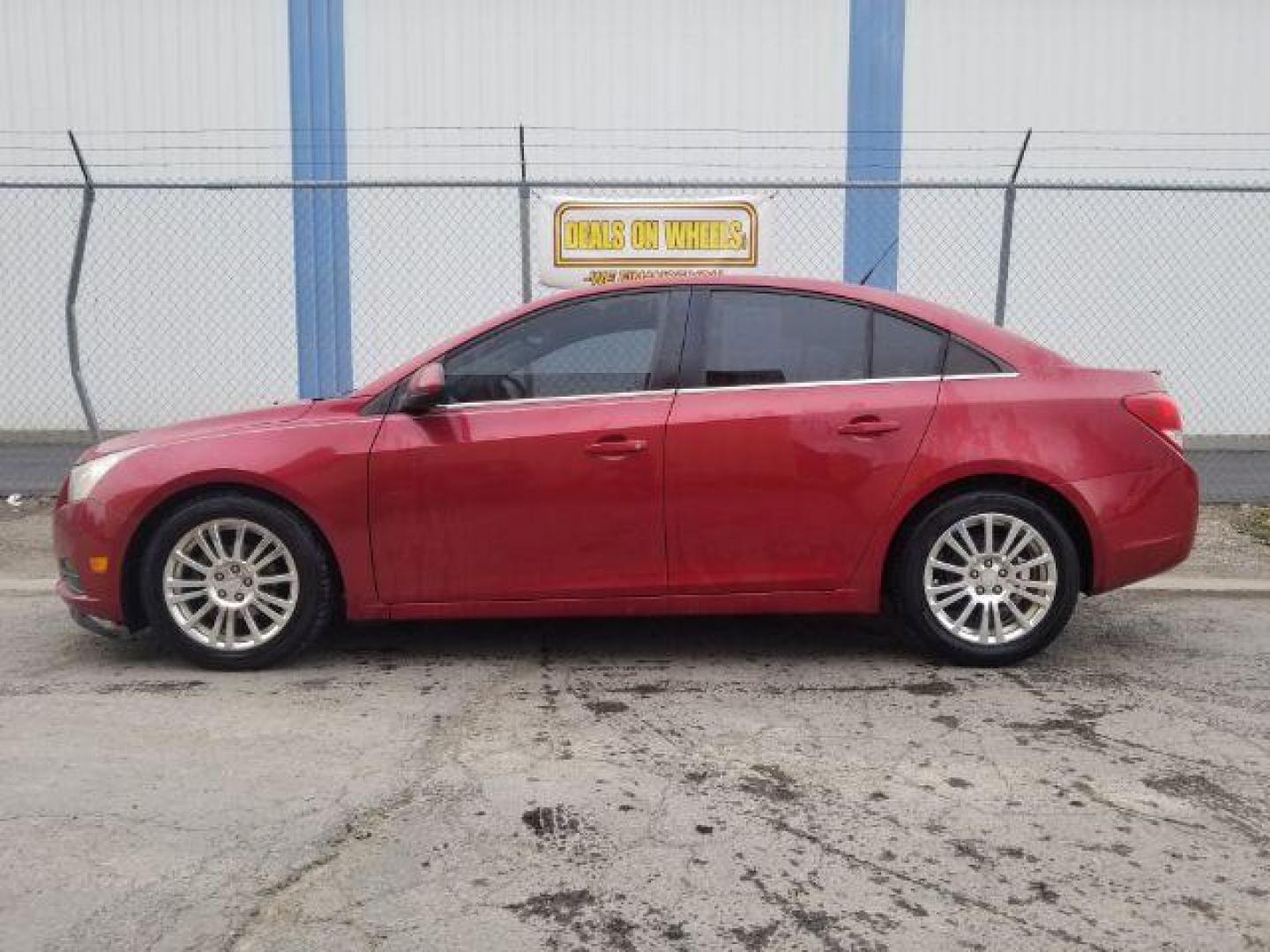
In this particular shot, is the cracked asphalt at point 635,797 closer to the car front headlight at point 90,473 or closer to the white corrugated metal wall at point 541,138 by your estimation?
the car front headlight at point 90,473

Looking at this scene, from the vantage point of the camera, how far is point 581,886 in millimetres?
2900

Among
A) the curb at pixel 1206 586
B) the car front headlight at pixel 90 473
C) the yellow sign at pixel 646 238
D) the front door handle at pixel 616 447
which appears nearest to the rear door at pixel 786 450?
the front door handle at pixel 616 447

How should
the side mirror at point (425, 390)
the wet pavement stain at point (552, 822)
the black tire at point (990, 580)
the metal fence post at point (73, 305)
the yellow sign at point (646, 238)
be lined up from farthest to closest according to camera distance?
the metal fence post at point (73, 305) → the yellow sign at point (646, 238) → the black tire at point (990, 580) → the side mirror at point (425, 390) → the wet pavement stain at point (552, 822)

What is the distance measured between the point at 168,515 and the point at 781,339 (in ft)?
8.32

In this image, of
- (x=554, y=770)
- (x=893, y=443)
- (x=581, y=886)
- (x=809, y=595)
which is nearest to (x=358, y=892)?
(x=581, y=886)

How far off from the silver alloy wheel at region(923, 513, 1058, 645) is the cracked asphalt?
0.21m

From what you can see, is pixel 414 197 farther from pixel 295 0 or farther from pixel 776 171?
pixel 776 171

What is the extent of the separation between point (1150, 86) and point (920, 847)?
417 inches

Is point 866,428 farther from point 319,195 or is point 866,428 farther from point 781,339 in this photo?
point 319,195

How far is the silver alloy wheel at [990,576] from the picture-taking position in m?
4.71

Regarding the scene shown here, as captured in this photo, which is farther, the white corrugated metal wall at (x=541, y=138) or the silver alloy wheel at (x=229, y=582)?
the white corrugated metal wall at (x=541, y=138)

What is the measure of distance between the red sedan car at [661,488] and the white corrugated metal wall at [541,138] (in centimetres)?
671

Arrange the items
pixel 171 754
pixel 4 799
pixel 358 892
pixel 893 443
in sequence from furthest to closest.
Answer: pixel 893 443
pixel 171 754
pixel 4 799
pixel 358 892

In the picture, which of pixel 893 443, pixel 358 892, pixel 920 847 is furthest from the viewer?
pixel 893 443
